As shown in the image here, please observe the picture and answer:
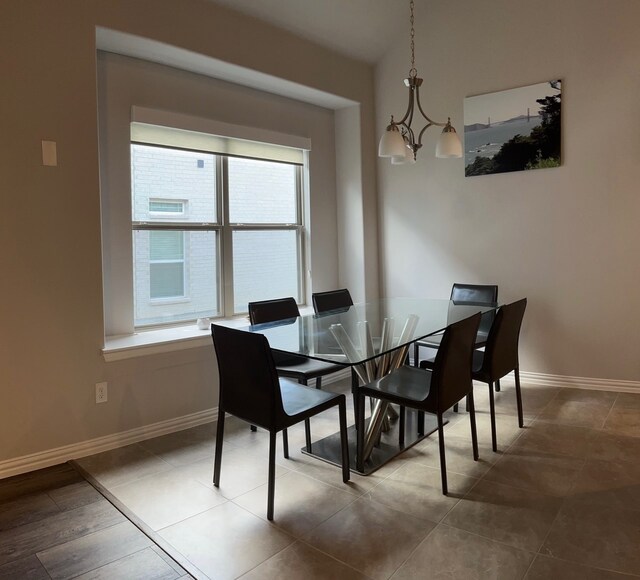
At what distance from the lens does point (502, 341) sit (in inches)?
118

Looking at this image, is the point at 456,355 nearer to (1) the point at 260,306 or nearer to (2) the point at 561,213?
(1) the point at 260,306

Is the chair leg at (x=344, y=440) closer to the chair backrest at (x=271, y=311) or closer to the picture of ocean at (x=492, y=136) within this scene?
the chair backrest at (x=271, y=311)

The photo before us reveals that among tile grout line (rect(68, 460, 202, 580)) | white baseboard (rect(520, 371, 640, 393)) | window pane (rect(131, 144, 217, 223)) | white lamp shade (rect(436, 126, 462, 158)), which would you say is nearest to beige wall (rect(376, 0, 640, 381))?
white baseboard (rect(520, 371, 640, 393))

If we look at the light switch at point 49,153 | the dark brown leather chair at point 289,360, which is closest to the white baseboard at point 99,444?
the dark brown leather chair at point 289,360

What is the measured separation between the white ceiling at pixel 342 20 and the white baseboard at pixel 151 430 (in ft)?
9.54

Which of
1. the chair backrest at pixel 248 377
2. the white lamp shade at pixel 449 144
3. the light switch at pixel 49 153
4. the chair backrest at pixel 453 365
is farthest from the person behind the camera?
the white lamp shade at pixel 449 144

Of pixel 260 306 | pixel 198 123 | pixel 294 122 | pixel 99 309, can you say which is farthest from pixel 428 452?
pixel 294 122

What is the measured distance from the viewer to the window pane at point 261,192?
4.11 metres

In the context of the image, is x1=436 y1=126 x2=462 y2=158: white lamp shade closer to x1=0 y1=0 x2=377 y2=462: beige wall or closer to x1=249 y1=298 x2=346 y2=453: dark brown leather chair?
x1=249 y1=298 x2=346 y2=453: dark brown leather chair

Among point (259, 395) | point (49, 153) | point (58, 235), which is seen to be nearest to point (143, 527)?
point (259, 395)

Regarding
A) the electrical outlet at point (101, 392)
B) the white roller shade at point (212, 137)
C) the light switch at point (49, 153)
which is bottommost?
the electrical outlet at point (101, 392)

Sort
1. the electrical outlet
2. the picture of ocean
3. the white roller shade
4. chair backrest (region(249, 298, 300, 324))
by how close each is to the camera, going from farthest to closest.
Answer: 1. the picture of ocean
2. the white roller shade
3. chair backrest (region(249, 298, 300, 324))
4. the electrical outlet

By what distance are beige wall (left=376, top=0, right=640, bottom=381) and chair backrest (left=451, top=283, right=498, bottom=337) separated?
313 mm

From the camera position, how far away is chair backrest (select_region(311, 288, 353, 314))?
3767 mm
